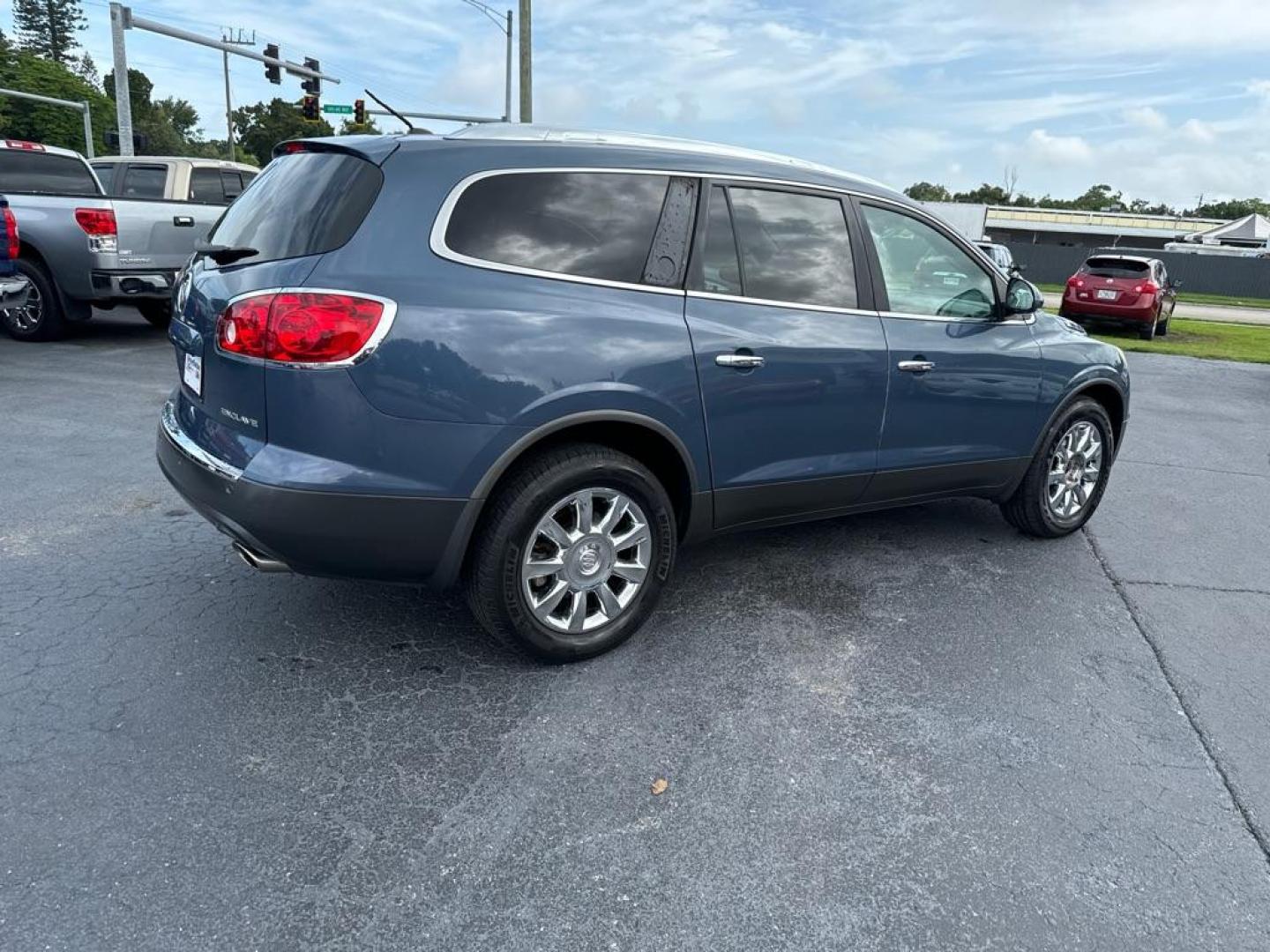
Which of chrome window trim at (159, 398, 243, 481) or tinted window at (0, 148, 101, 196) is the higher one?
tinted window at (0, 148, 101, 196)

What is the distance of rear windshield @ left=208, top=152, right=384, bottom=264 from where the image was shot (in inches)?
116

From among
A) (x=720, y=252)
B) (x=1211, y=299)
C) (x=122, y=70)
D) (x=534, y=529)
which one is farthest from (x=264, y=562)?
(x=1211, y=299)

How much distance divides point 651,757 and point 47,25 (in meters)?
120

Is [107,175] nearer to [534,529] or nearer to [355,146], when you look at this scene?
[355,146]

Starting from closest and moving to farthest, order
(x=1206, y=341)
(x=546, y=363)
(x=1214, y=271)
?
(x=546, y=363), (x=1206, y=341), (x=1214, y=271)

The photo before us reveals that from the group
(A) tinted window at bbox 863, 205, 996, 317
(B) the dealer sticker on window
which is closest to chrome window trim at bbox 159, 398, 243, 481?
(B) the dealer sticker on window

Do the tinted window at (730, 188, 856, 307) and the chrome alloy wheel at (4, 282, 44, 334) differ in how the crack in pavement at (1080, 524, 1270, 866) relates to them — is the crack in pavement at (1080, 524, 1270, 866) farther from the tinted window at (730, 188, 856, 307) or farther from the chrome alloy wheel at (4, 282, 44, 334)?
the chrome alloy wheel at (4, 282, 44, 334)

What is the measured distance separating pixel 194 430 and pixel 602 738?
1774 mm

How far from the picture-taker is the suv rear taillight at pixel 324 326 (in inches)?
109

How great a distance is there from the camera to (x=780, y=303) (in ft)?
11.9

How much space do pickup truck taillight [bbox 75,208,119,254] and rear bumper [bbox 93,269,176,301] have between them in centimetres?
26

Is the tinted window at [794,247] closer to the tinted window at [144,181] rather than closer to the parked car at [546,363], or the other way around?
the parked car at [546,363]

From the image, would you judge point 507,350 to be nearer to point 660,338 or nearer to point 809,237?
point 660,338

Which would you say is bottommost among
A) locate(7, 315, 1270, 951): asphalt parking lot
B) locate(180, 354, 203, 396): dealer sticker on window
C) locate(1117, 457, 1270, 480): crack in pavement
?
locate(7, 315, 1270, 951): asphalt parking lot
